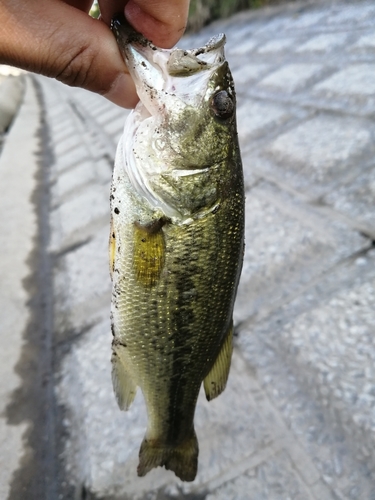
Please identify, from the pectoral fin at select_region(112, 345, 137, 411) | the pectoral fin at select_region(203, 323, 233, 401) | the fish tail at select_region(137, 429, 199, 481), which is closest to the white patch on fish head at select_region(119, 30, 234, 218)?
the pectoral fin at select_region(203, 323, 233, 401)

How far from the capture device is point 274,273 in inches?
89.7

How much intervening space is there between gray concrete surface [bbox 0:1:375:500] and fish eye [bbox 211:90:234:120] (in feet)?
3.29

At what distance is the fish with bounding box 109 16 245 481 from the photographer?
4.43 ft

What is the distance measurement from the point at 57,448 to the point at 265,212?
5.61 feet

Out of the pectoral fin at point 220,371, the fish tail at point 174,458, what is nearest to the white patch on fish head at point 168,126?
the pectoral fin at point 220,371

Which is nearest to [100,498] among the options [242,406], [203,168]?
[242,406]

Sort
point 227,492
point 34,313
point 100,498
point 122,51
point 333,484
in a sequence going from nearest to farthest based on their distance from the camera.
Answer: point 122,51, point 333,484, point 227,492, point 100,498, point 34,313

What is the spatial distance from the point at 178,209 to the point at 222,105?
1.14 feet

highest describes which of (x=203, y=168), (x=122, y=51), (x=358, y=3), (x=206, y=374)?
(x=122, y=51)

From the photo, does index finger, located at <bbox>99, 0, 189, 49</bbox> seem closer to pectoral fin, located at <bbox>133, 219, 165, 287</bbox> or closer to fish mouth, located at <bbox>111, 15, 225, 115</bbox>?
fish mouth, located at <bbox>111, 15, 225, 115</bbox>

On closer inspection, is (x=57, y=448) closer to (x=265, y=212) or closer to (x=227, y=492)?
(x=227, y=492)

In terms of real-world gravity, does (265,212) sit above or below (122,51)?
below

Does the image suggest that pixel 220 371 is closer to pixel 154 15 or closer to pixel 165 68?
pixel 165 68

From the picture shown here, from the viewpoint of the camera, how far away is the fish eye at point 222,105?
136cm
